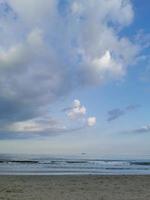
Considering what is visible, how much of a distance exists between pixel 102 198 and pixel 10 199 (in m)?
3.86

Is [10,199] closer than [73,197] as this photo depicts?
Yes

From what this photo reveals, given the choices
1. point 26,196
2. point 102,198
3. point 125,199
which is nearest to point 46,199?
point 26,196

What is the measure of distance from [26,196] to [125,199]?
4.29m

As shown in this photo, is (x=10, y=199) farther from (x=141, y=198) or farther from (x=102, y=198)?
(x=141, y=198)

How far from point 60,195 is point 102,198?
7.01 feet

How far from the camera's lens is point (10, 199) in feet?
45.4

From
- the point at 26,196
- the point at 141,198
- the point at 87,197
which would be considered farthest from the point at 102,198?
the point at 26,196

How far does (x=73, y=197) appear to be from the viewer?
1486 centimetres

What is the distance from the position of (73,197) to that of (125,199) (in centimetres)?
226

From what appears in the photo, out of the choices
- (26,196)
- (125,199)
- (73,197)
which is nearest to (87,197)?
(73,197)

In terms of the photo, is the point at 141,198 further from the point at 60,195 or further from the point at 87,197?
the point at 60,195

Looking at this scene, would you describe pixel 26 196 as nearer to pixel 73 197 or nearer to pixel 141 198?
pixel 73 197

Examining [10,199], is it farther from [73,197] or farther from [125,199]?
[125,199]

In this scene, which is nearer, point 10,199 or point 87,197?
point 10,199
